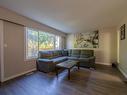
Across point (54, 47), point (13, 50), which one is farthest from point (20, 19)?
point (54, 47)

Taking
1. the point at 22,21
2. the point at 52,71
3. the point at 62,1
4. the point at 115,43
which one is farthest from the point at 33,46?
the point at 115,43

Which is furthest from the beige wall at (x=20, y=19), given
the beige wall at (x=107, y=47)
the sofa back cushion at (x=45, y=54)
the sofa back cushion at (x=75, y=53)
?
the beige wall at (x=107, y=47)

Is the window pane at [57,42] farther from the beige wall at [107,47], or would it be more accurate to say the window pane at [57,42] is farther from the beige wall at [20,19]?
the beige wall at [107,47]

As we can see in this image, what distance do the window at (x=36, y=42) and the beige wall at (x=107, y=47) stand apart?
3094 millimetres

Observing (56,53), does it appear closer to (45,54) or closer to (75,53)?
(45,54)

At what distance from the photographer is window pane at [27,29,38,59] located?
3740 millimetres

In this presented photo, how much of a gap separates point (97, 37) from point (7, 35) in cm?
482

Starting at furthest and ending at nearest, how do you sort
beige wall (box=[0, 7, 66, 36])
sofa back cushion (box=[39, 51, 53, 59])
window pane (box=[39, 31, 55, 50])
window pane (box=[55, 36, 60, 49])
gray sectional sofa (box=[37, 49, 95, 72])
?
window pane (box=[55, 36, 60, 49]) < window pane (box=[39, 31, 55, 50]) < sofa back cushion (box=[39, 51, 53, 59]) < gray sectional sofa (box=[37, 49, 95, 72]) < beige wall (box=[0, 7, 66, 36])

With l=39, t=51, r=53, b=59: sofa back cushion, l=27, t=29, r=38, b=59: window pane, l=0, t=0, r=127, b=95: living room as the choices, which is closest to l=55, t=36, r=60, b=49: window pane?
l=0, t=0, r=127, b=95: living room

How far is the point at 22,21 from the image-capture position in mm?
3232

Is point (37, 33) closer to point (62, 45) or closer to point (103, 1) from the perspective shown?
point (62, 45)

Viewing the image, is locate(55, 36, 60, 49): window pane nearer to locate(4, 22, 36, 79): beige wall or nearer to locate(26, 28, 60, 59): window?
locate(26, 28, 60, 59): window

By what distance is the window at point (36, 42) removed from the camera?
3.74 metres

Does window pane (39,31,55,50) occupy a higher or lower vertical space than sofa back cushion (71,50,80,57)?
higher
